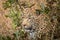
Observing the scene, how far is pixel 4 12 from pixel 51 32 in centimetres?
73

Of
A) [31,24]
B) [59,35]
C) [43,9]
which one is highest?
[43,9]

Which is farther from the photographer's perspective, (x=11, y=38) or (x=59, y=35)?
(x=59, y=35)

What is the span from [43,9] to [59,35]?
0.46m

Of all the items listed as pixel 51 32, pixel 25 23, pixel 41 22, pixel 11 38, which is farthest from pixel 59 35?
pixel 11 38

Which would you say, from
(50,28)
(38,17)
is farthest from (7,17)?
(50,28)

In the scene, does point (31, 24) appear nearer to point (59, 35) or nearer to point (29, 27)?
point (29, 27)

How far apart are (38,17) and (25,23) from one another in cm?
20

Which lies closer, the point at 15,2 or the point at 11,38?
the point at 11,38

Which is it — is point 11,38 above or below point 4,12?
below

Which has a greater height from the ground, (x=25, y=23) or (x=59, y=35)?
(x=25, y=23)

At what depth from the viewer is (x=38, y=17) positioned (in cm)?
270

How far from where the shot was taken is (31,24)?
271cm

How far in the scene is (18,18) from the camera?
2.64m

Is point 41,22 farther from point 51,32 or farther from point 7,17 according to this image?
point 7,17
